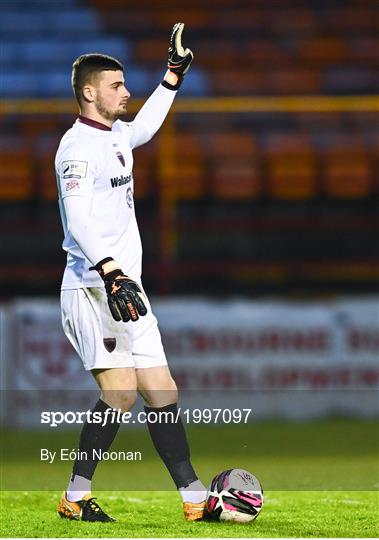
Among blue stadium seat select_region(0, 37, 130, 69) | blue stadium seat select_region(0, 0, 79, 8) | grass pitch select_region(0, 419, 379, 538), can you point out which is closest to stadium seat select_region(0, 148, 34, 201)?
blue stadium seat select_region(0, 37, 130, 69)

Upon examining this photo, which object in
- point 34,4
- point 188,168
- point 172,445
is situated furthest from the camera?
point 34,4

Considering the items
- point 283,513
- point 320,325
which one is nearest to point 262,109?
point 320,325

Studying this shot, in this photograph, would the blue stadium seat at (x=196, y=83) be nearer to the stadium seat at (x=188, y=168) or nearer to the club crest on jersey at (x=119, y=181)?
the stadium seat at (x=188, y=168)

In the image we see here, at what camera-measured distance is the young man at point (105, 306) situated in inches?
204

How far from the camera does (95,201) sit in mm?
5219

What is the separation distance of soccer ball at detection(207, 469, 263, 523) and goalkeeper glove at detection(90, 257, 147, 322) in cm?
86

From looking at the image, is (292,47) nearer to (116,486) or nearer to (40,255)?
(40,255)

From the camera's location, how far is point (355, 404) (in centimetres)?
1036

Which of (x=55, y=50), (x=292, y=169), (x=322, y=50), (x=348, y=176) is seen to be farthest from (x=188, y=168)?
(x=322, y=50)

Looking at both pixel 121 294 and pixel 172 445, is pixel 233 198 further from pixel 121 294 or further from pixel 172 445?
pixel 121 294

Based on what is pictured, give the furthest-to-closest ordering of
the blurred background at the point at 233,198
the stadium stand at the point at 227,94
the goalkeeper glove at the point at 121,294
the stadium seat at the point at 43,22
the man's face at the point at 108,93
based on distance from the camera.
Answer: the stadium seat at the point at 43,22 → the stadium stand at the point at 227,94 → the blurred background at the point at 233,198 → the man's face at the point at 108,93 → the goalkeeper glove at the point at 121,294

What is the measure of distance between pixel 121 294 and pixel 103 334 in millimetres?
388

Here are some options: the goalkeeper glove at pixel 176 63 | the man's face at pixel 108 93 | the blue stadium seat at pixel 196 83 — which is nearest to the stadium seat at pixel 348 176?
the blue stadium seat at pixel 196 83

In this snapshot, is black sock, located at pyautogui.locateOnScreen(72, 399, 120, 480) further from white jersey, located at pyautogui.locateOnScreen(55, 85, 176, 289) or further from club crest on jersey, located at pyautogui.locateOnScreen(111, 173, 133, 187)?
club crest on jersey, located at pyautogui.locateOnScreen(111, 173, 133, 187)
